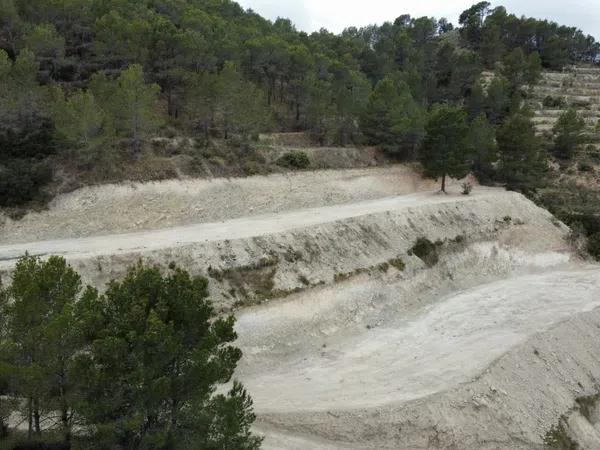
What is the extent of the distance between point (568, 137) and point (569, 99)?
3871 centimetres

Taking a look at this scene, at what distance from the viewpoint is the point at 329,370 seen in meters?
30.3

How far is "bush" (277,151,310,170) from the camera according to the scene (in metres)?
56.7

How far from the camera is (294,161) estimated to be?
57.3 m

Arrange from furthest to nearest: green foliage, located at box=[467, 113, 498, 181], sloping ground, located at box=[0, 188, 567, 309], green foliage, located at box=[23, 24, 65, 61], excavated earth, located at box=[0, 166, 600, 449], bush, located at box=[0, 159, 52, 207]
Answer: green foliage, located at box=[467, 113, 498, 181] → green foliage, located at box=[23, 24, 65, 61] → bush, located at box=[0, 159, 52, 207] → sloping ground, located at box=[0, 188, 567, 309] → excavated earth, located at box=[0, 166, 600, 449]

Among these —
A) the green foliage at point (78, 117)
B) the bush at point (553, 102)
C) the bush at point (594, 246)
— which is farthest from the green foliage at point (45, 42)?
the bush at point (553, 102)

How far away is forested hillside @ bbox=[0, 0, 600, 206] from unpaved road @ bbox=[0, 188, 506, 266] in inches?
292

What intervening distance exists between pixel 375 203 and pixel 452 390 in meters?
29.9

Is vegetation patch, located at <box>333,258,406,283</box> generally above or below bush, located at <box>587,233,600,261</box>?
above

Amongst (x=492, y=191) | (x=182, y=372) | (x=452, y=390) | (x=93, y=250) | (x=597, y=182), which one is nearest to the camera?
(x=182, y=372)

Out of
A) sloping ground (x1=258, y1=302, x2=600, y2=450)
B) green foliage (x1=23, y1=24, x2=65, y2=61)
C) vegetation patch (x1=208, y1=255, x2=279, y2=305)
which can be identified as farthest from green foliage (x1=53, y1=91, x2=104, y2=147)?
sloping ground (x1=258, y1=302, x2=600, y2=450)

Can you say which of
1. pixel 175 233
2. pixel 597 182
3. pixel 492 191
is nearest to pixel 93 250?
pixel 175 233

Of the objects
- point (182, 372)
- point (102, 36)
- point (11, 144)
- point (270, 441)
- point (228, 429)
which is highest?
point (102, 36)

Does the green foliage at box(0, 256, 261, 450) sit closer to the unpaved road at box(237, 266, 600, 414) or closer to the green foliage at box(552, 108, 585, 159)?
the unpaved road at box(237, 266, 600, 414)

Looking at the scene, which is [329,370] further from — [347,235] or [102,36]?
[102,36]
